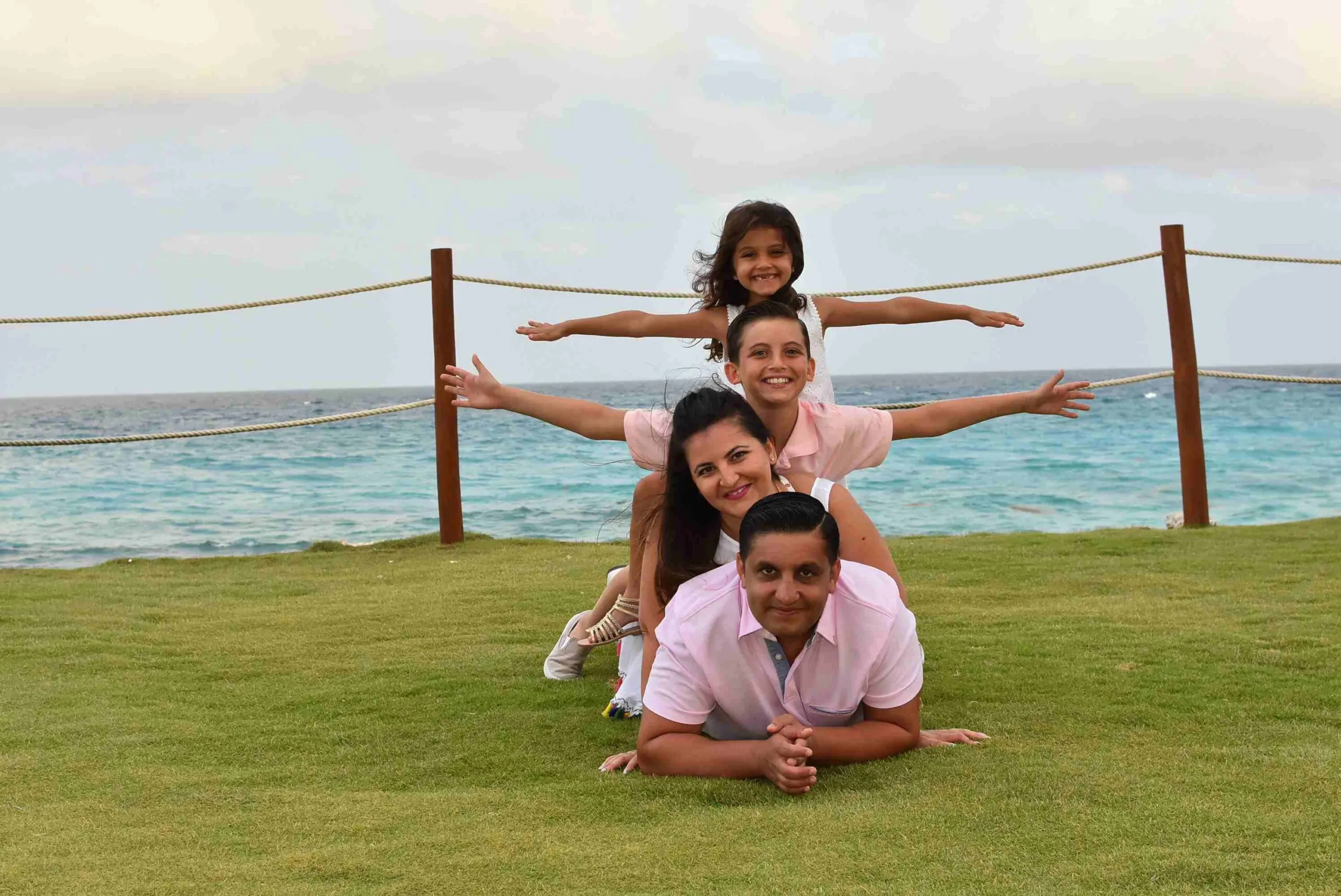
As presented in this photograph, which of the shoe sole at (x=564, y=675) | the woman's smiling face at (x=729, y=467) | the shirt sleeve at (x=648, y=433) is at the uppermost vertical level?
the shirt sleeve at (x=648, y=433)

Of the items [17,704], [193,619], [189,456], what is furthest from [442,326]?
[189,456]

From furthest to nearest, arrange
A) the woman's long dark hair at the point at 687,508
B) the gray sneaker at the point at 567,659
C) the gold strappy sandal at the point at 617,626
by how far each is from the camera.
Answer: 1. the gray sneaker at the point at 567,659
2. the gold strappy sandal at the point at 617,626
3. the woman's long dark hair at the point at 687,508

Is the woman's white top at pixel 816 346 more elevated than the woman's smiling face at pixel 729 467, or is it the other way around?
the woman's white top at pixel 816 346

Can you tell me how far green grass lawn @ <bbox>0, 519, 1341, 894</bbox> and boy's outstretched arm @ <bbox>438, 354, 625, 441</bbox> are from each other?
2.01 feet

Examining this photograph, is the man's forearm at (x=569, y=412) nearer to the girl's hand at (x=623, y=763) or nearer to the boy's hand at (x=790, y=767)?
the girl's hand at (x=623, y=763)

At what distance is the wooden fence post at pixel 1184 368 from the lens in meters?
5.27

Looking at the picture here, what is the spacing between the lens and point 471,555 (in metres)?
5.07

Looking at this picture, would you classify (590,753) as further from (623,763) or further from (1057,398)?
(1057,398)

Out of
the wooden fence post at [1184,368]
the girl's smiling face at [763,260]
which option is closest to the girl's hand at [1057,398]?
the girl's smiling face at [763,260]

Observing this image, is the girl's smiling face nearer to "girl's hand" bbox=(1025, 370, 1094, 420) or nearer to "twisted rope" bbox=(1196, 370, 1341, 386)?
"girl's hand" bbox=(1025, 370, 1094, 420)

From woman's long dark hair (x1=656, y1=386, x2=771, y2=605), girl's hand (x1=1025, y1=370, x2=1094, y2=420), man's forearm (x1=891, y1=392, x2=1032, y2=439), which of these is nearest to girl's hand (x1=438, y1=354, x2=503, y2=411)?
woman's long dark hair (x1=656, y1=386, x2=771, y2=605)

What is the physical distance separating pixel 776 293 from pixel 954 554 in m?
1.68

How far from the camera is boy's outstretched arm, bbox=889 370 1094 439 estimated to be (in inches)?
101

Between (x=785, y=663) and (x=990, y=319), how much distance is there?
1527mm
